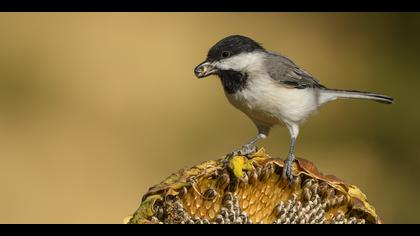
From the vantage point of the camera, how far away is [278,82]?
2.79m

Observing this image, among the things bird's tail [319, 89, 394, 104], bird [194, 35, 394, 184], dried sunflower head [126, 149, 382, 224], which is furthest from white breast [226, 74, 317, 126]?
dried sunflower head [126, 149, 382, 224]

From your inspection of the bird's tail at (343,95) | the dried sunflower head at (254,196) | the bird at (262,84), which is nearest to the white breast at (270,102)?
the bird at (262,84)

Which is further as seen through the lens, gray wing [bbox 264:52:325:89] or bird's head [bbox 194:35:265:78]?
gray wing [bbox 264:52:325:89]

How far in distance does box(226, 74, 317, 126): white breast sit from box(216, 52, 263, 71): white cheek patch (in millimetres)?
43

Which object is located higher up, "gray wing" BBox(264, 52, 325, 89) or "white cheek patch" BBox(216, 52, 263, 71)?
"white cheek patch" BBox(216, 52, 263, 71)

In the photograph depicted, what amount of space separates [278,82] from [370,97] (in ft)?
1.23

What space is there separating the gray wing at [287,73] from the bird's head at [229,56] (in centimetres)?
12

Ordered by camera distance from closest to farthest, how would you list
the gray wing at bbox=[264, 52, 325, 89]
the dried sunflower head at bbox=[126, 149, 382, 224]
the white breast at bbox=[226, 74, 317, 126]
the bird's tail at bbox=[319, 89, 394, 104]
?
the dried sunflower head at bbox=[126, 149, 382, 224], the white breast at bbox=[226, 74, 317, 126], the gray wing at bbox=[264, 52, 325, 89], the bird's tail at bbox=[319, 89, 394, 104]

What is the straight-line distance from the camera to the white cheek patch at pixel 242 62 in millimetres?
2592

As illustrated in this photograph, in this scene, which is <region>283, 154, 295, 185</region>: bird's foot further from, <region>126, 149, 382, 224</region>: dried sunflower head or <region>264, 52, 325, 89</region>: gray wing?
<region>264, 52, 325, 89</region>: gray wing

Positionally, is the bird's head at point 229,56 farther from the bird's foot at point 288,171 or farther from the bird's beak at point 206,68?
the bird's foot at point 288,171

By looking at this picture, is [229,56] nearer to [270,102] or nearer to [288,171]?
[270,102]

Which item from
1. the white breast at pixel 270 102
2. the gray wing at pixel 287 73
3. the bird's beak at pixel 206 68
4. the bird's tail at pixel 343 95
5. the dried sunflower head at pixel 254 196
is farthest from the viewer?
the bird's tail at pixel 343 95

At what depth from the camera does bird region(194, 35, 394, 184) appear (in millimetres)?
2584
